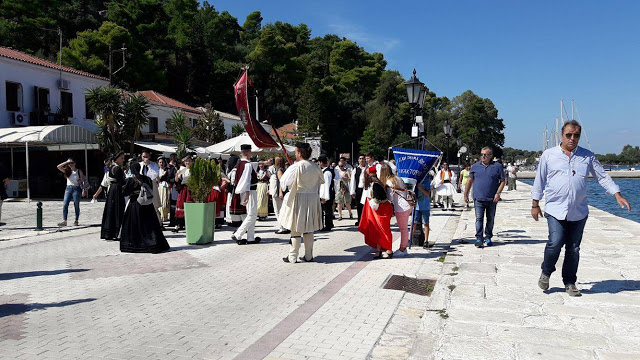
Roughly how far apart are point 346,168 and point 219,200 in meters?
4.18

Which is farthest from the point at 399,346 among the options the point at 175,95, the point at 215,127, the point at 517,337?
the point at 175,95

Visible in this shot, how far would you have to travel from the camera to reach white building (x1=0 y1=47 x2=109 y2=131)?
82.0 ft

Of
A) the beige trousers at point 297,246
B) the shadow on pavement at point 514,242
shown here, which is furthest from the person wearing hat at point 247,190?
the shadow on pavement at point 514,242

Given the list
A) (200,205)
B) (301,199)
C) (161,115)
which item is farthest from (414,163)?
(161,115)

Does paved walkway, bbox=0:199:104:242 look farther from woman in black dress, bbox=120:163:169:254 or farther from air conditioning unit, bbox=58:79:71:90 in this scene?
air conditioning unit, bbox=58:79:71:90

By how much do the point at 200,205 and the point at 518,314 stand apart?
248 inches

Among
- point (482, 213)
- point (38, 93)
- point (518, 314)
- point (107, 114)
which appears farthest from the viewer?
point (38, 93)

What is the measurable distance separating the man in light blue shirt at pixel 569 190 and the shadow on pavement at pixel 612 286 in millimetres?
460

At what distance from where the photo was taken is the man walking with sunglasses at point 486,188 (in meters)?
9.11

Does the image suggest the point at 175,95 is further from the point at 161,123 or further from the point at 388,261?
the point at 388,261

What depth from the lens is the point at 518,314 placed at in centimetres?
496

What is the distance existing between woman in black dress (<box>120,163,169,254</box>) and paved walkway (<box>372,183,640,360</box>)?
15.9 ft

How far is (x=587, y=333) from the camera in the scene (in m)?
4.38

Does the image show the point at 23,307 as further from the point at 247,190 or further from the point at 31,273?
the point at 247,190
